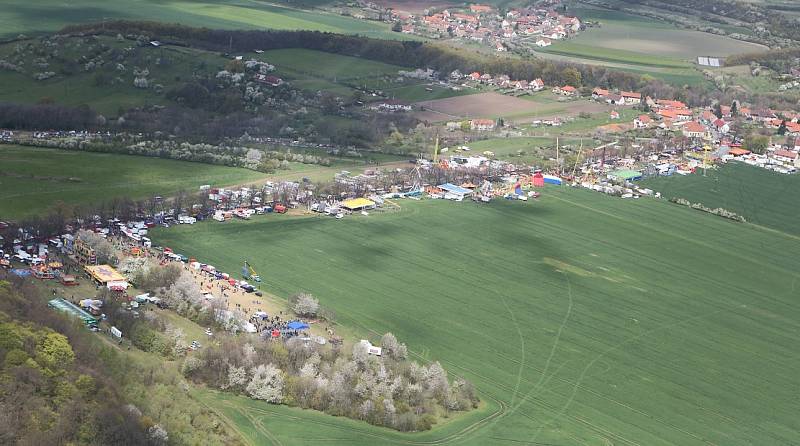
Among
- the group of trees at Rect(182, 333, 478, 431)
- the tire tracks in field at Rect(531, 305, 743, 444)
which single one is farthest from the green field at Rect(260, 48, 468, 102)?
the group of trees at Rect(182, 333, 478, 431)

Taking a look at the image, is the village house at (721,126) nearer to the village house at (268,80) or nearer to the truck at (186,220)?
the village house at (268,80)

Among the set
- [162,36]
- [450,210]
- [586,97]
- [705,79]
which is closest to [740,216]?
[450,210]

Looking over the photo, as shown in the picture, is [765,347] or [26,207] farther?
[26,207]

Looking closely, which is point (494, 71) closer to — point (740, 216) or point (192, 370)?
point (740, 216)

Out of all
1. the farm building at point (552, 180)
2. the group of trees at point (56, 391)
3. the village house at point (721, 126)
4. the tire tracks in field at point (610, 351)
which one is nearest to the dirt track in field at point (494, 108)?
the village house at point (721, 126)

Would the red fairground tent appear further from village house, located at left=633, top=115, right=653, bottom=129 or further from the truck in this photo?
the truck

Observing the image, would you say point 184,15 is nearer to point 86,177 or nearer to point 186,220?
point 86,177
